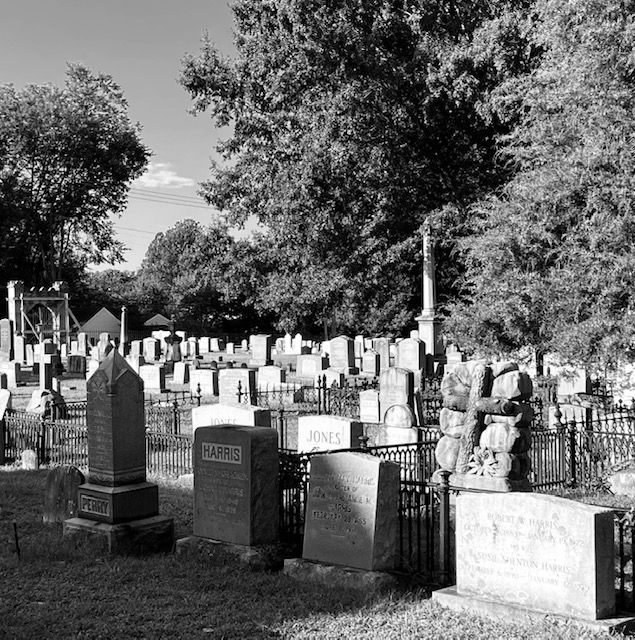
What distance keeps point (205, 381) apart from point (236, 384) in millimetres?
4183

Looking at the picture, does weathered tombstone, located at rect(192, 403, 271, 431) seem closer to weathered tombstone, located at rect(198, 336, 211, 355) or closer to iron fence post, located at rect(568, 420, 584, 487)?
iron fence post, located at rect(568, 420, 584, 487)

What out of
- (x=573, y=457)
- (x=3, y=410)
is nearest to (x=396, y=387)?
(x=573, y=457)

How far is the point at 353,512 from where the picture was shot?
25.4 feet

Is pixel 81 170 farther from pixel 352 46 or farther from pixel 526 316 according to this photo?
pixel 526 316

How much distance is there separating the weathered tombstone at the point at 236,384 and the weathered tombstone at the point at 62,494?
404 inches

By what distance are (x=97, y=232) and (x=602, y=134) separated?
54867 millimetres

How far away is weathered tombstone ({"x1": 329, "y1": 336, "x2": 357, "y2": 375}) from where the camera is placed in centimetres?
3139

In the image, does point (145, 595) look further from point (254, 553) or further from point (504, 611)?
point (504, 611)

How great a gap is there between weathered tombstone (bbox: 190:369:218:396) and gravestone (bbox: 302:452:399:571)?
745 inches

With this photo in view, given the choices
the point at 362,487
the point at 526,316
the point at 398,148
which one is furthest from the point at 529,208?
the point at 398,148


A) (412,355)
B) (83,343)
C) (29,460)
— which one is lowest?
(29,460)

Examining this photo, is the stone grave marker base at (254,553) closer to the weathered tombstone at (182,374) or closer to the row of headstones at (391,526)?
the row of headstones at (391,526)

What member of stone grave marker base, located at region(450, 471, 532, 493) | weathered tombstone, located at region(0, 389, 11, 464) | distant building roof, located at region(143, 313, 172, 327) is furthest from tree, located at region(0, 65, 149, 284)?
stone grave marker base, located at region(450, 471, 532, 493)

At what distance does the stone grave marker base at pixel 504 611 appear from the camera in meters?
5.99
